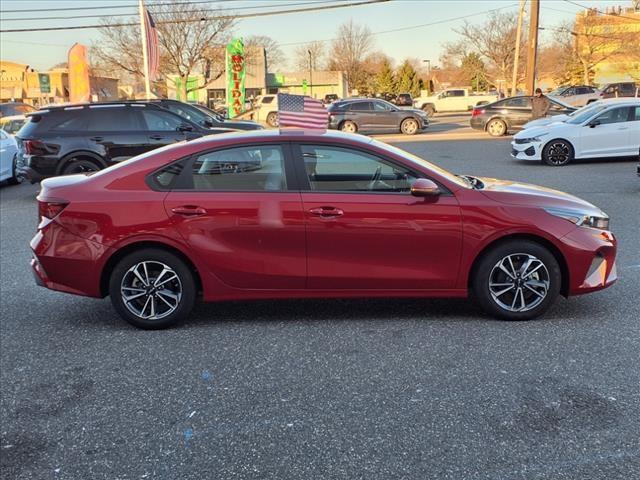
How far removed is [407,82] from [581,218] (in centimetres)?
6607

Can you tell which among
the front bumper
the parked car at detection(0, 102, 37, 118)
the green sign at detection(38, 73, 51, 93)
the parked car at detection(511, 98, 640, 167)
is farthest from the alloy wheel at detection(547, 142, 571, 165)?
the green sign at detection(38, 73, 51, 93)

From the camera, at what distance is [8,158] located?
13703 mm

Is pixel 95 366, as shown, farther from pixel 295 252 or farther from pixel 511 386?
pixel 511 386

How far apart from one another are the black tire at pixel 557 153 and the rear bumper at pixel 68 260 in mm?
12203

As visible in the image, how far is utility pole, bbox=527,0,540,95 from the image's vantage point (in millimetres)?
24922

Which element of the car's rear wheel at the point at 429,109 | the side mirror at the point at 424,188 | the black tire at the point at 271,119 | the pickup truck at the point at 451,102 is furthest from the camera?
the pickup truck at the point at 451,102

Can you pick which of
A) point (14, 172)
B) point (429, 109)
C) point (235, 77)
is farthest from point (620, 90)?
point (14, 172)

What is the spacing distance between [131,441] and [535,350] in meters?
2.73

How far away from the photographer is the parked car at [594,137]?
1380cm

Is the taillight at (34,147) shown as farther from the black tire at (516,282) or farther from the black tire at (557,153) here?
the black tire at (557,153)

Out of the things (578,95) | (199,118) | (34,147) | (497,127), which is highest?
(578,95)

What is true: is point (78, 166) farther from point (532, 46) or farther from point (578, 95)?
point (578, 95)

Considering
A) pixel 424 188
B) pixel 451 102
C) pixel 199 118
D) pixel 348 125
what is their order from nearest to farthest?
pixel 424 188 → pixel 199 118 → pixel 348 125 → pixel 451 102

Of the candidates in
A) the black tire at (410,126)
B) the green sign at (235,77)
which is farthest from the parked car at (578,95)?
the green sign at (235,77)
